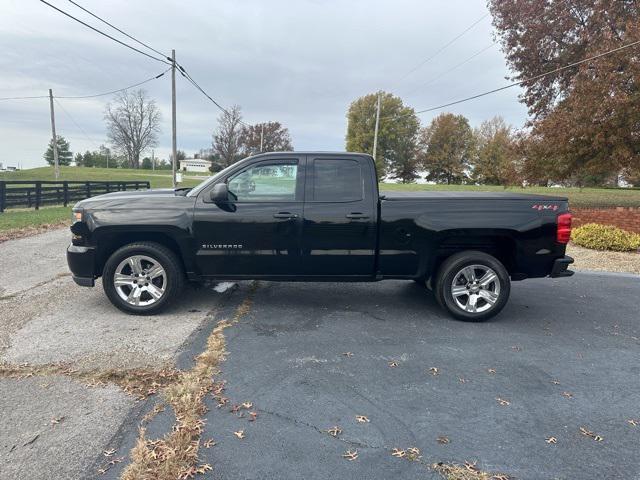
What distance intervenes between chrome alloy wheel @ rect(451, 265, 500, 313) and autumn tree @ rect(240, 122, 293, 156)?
57.4 m

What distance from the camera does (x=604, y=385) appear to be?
11.1 feet

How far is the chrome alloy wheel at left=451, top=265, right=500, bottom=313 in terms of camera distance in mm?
4684

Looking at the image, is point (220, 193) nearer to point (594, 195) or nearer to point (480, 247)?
point (480, 247)

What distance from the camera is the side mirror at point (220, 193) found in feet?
14.3

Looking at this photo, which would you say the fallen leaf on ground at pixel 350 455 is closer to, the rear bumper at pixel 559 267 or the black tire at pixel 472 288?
the black tire at pixel 472 288

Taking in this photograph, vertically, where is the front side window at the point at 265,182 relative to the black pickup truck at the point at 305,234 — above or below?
above

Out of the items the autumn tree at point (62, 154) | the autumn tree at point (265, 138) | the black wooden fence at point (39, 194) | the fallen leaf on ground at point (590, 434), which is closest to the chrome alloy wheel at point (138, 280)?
the fallen leaf on ground at point (590, 434)

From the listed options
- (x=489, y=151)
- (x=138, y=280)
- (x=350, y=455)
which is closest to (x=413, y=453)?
(x=350, y=455)

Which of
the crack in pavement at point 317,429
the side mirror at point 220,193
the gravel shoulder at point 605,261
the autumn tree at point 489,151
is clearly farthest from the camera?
the autumn tree at point 489,151

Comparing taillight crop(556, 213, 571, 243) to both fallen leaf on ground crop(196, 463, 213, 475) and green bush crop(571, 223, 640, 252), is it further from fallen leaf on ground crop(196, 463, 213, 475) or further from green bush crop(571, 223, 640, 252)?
green bush crop(571, 223, 640, 252)

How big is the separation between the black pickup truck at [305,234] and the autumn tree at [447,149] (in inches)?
2622

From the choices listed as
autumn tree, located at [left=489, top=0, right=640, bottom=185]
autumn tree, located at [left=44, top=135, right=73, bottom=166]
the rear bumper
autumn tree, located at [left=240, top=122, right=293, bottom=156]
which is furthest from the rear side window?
autumn tree, located at [left=44, top=135, right=73, bottom=166]

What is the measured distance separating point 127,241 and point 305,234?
6.69ft

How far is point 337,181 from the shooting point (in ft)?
15.5
